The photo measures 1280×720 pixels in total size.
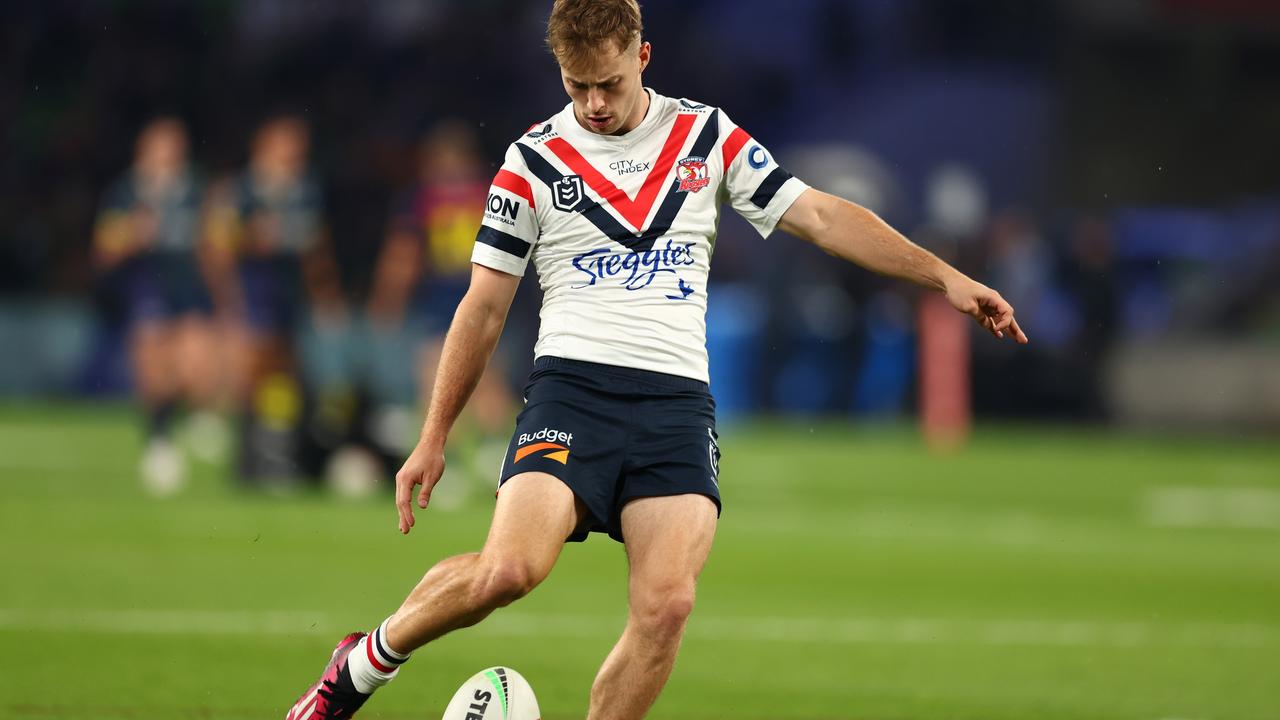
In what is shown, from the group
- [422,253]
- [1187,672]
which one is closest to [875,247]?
[1187,672]

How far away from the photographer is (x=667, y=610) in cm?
613

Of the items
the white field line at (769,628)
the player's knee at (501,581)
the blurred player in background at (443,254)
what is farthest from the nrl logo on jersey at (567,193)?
Answer: the blurred player in background at (443,254)

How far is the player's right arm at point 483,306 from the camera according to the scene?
638cm

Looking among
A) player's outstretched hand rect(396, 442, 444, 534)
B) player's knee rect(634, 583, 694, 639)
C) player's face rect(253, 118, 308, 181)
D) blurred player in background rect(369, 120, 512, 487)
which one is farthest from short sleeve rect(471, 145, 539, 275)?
player's face rect(253, 118, 308, 181)

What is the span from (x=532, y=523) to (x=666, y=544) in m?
0.42

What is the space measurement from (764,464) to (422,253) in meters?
5.44

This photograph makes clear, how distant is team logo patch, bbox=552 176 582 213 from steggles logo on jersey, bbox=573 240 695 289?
0.17 metres

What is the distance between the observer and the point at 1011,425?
26.7 metres

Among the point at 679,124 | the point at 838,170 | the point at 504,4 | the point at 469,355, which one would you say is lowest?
the point at 469,355

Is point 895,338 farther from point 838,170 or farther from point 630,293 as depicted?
Answer: point 630,293

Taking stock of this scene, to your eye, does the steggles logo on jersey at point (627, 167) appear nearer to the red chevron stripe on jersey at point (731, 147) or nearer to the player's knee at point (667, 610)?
the red chevron stripe on jersey at point (731, 147)

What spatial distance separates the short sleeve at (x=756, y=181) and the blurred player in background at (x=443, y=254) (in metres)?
9.37

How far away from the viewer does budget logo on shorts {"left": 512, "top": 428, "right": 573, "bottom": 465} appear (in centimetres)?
624

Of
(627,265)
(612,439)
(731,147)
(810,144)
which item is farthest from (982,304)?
(810,144)
